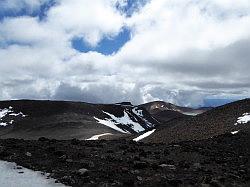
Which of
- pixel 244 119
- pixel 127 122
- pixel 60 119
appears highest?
pixel 60 119

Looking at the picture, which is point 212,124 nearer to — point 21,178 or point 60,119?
point 21,178

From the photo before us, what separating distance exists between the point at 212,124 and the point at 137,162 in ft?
129

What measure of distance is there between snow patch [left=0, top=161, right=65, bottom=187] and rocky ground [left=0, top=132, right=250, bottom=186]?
48 cm

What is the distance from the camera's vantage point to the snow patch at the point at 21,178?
17.5 m

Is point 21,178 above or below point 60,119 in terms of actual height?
below

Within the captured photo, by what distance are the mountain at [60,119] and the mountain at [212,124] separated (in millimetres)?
46842

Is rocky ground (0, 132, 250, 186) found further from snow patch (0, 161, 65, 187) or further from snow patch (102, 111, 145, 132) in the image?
snow patch (102, 111, 145, 132)

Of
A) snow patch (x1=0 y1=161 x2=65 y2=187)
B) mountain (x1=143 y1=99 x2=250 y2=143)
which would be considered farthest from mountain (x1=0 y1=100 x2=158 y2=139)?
snow patch (x1=0 y1=161 x2=65 y2=187)

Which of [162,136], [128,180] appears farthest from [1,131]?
[128,180]

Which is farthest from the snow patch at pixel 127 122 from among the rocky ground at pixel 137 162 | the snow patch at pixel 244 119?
the rocky ground at pixel 137 162

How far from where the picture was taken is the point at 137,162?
2122cm

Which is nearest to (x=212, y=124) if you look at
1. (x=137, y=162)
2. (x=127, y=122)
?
(x=137, y=162)

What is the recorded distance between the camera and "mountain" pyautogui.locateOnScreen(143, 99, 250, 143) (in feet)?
177

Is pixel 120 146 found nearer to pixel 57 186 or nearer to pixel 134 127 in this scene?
pixel 57 186
